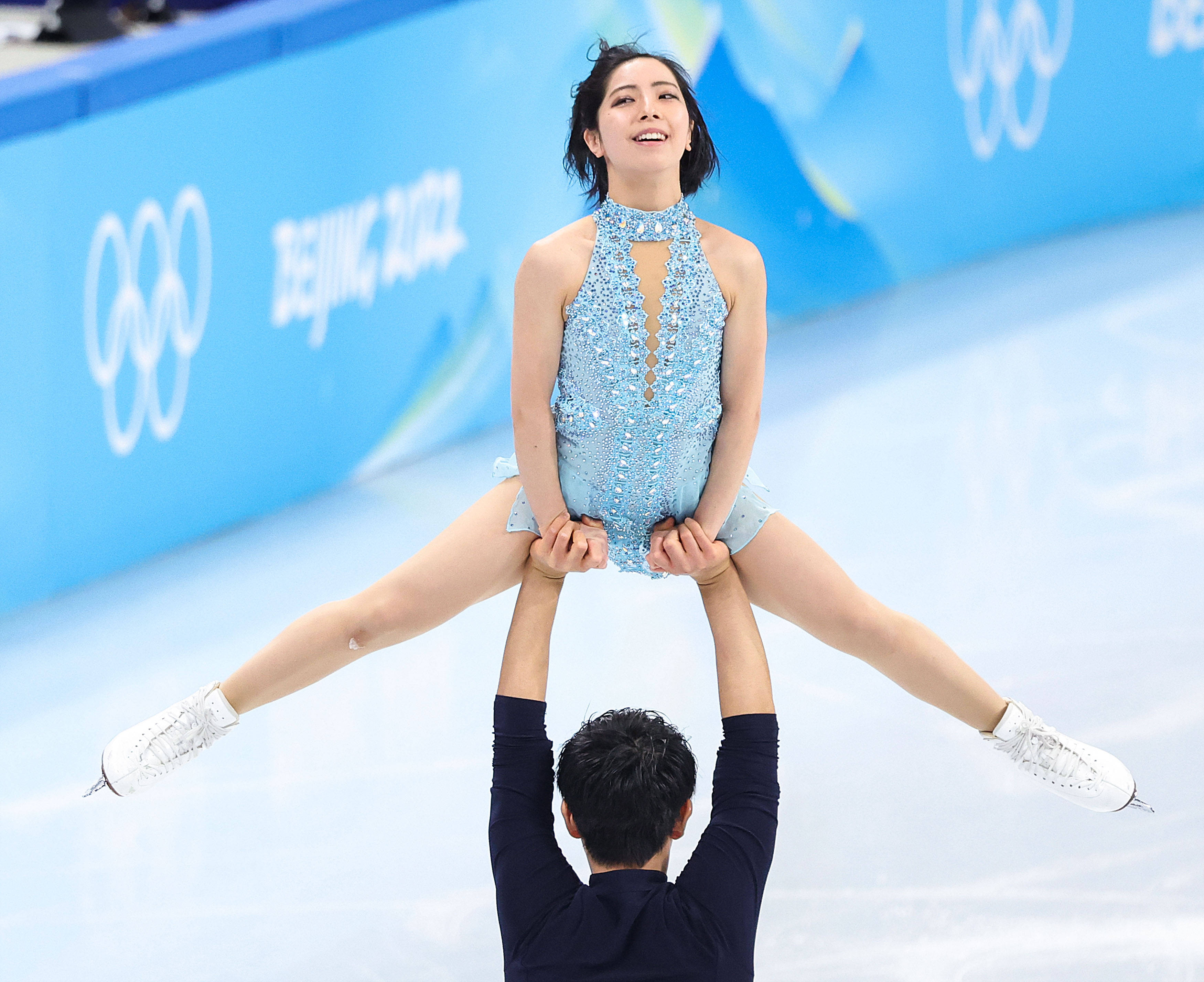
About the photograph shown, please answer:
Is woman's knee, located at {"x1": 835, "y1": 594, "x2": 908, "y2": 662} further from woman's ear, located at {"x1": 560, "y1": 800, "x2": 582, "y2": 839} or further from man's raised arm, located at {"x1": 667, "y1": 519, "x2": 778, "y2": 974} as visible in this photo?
woman's ear, located at {"x1": 560, "y1": 800, "x2": 582, "y2": 839}

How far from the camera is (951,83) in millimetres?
6078

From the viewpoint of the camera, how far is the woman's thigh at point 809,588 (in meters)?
2.64

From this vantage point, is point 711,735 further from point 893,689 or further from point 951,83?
point 951,83

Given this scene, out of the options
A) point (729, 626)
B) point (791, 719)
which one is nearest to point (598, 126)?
point (729, 626)

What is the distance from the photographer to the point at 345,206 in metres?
4.55

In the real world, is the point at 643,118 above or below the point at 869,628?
above

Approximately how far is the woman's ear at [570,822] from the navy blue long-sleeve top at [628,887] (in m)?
0.03

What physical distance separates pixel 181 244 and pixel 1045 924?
282cm

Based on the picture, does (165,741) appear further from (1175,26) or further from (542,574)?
(1175,26)

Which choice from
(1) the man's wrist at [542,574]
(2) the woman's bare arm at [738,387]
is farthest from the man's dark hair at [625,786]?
(2) the woman's bare arm at [738,387]

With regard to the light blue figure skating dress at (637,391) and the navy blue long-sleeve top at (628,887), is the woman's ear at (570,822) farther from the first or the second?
the light blue figure skating dress at (637,391)

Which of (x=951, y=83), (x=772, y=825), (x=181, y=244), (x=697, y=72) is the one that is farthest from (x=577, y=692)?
(x=951, y=83)

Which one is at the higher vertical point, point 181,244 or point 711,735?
point 181,244

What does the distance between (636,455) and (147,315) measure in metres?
2.05
